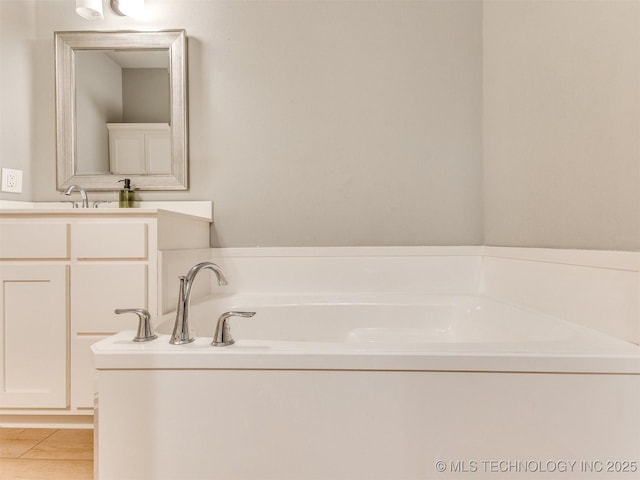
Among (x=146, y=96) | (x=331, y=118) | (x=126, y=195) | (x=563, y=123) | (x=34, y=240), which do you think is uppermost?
(x=146, y=96)

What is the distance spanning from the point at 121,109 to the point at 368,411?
197cm

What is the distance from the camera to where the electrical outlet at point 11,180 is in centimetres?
185

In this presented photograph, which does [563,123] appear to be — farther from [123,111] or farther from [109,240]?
[123,111]

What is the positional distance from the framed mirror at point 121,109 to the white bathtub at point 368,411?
1.37 m

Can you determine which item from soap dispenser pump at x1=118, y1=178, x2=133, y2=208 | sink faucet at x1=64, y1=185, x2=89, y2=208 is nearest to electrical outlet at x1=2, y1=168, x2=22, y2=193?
sink faucet at x1=64, y1=185, x2=89, y2=208

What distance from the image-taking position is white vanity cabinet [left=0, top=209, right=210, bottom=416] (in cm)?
144

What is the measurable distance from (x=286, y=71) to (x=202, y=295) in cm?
126

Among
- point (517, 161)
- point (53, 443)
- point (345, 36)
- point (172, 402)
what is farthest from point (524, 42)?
point (53, 443)

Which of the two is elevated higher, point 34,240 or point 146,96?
point 146,96

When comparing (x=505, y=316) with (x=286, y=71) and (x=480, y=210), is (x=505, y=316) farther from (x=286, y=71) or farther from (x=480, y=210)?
(x=286, y=71)

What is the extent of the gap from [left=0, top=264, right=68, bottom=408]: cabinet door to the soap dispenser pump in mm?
569

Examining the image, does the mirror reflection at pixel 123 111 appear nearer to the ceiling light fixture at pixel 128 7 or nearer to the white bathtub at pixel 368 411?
the ceiling light fixture at pixel 128 7

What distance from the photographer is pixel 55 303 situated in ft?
4.76

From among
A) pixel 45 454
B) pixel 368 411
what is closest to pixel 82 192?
pixel 45 454
